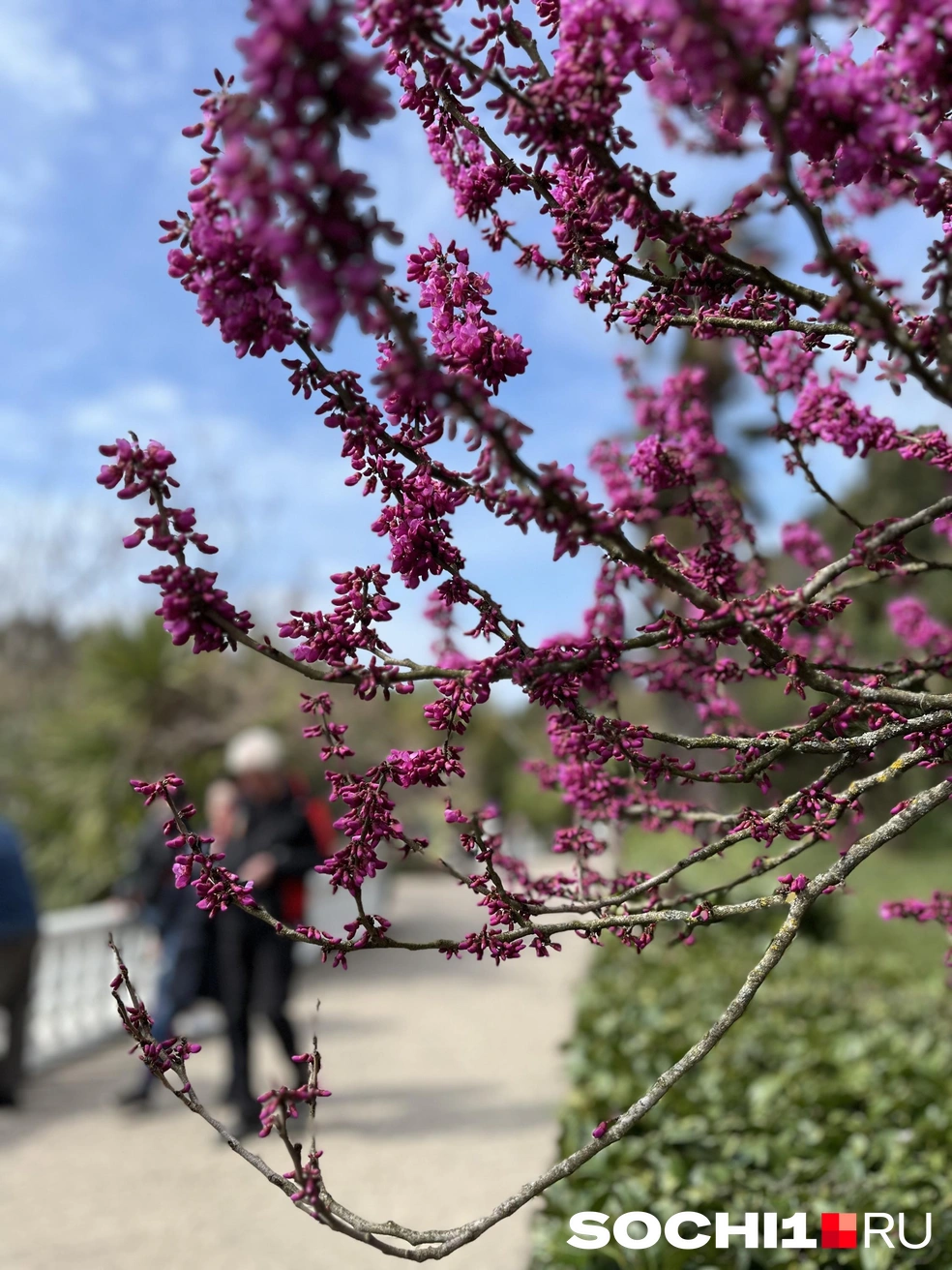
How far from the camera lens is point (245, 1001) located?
623cm

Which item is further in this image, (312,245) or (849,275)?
(849,275)

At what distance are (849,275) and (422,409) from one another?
0.74m

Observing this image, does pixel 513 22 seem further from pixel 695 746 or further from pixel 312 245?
pixel 695 746

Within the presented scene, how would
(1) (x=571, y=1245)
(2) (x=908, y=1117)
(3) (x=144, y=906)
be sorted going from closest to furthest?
1. (1) (x=571, y=1245)
2. (2) (x=908, y=1117)
3. (3) (x=144, y=906)

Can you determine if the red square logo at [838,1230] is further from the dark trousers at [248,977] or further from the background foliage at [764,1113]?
the dark trousers at [248,977]

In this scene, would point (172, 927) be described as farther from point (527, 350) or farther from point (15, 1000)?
point (527, 350)

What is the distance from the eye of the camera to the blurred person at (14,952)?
647cm

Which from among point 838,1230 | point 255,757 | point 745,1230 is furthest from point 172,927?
point 838,1230

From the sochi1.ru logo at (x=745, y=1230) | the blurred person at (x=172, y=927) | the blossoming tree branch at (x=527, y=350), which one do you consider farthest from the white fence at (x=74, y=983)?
the blossoming tree branch at (x=527, y=350)

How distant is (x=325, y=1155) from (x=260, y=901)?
1.49 m

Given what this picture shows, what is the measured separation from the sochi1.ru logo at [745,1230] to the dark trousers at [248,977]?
286 centimetres

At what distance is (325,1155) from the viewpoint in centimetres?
619

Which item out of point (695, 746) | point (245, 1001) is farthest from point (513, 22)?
point (245, 1001)

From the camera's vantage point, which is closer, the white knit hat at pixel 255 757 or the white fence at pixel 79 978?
the white knit hat at pixel 255 757
